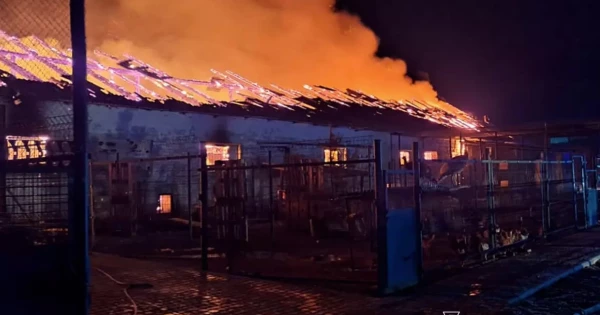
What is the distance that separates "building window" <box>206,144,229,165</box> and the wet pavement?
10.5 metres

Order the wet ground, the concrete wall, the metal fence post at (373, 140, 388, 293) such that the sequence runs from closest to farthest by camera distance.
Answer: the wet ground, the metal fence post at (373, 140, 388, 293), the concrete wall

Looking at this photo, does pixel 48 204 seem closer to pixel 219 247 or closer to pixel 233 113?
pixel 219 247

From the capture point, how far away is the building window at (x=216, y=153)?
2141 cm

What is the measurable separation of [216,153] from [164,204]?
295cm

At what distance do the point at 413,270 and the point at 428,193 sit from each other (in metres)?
4.42

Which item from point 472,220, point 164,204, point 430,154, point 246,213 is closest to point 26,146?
point 246,213

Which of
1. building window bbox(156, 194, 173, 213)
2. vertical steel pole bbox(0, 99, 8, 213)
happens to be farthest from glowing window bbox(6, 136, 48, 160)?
building window bbox(156, 194, 173, 213)

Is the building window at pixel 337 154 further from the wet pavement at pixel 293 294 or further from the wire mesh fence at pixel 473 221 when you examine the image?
the wet pavement at pixel 293 294

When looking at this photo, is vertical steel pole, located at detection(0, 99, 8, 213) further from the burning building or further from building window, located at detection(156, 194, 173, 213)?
building window, located at detection(156, 194, 173, 213)

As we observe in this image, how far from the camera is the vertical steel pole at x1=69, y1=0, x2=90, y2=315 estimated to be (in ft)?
15.9

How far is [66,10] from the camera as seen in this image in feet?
18.4

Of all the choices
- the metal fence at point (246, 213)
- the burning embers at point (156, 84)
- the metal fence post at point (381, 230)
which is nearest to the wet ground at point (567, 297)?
the metal fence post at point (381, 230)

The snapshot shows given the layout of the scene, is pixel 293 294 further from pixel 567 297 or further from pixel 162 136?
pixel 162 136

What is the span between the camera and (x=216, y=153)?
2170 cm
